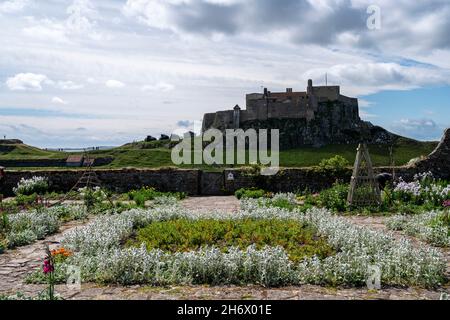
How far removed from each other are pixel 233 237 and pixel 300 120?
73585 millimetres

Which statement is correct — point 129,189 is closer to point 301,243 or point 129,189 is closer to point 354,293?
point 301,243

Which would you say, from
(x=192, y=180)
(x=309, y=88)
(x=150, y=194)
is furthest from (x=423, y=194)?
(x=309, y=88)

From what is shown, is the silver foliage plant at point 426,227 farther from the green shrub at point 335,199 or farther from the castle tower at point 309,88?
the castle tower at point 309,88

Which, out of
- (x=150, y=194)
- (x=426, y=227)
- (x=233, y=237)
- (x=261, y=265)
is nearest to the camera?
(x=261, y=265)

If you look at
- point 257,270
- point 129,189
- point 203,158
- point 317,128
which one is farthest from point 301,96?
point 257,270

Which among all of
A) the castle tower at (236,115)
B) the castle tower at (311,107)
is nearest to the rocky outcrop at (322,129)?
the castle tower at (311,107)

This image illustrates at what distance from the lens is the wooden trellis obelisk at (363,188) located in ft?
49.1

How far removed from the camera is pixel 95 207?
1555 centimetres

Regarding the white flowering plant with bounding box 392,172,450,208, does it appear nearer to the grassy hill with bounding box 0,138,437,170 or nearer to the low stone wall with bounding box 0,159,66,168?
the grassy hill with bounding box 0,138,437,170

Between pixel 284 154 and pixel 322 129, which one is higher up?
pixel 322 129

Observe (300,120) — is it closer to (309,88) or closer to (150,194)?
(309,88)

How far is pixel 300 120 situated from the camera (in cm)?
8175
